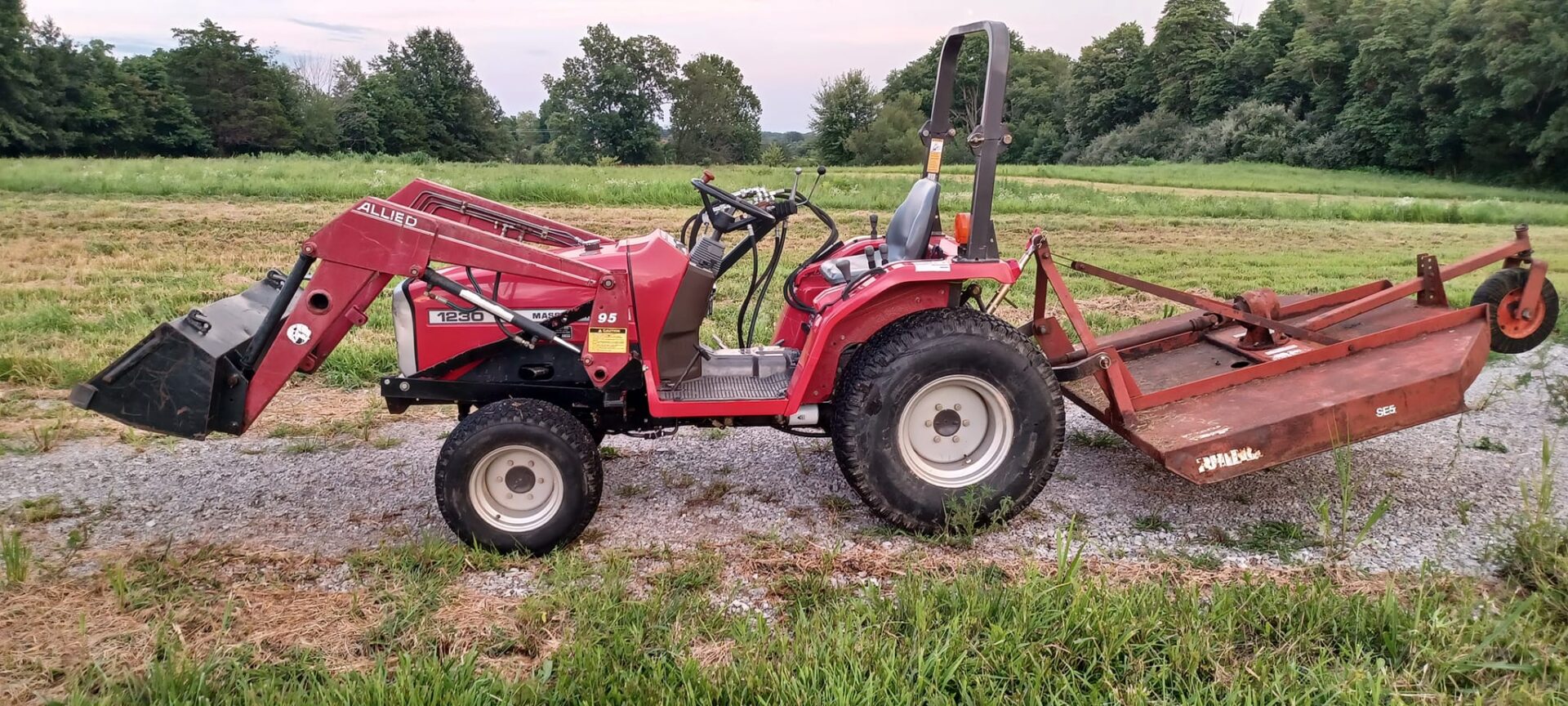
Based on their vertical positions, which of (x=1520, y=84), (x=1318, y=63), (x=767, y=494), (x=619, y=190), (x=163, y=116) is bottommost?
(x=767, y=494)

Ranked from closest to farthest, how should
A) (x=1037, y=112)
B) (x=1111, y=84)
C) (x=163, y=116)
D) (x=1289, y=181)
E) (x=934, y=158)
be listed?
(x=934, y=158) → (x=1289, y=181) → (x=163, y=116) → (x=1111, y=84) → (x=1037, y=112)

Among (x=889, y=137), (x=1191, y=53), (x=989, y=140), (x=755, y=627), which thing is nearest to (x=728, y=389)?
(x=755, y=627)

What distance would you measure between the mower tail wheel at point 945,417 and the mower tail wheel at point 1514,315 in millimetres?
2839

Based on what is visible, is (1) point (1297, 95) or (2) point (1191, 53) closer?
(1) point (1297, 95)

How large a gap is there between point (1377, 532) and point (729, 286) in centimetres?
615

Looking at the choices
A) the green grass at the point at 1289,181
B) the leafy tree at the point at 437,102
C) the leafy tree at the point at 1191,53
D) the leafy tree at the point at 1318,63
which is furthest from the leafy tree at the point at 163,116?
the leafy tree at the point at 1318,63

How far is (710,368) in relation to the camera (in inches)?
165

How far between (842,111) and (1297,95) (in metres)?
25.2

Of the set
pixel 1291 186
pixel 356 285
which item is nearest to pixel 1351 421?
pixel 356 285

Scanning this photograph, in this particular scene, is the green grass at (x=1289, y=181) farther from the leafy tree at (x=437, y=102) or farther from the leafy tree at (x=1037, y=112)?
the leafy tree at (x=437, y=102)

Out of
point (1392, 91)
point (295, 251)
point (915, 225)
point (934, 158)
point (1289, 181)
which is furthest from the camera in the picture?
point (1392, 91)

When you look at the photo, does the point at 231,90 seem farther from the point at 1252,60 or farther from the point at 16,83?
the point at 1252,60

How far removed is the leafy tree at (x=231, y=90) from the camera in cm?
4219

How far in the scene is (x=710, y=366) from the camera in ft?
13.8
